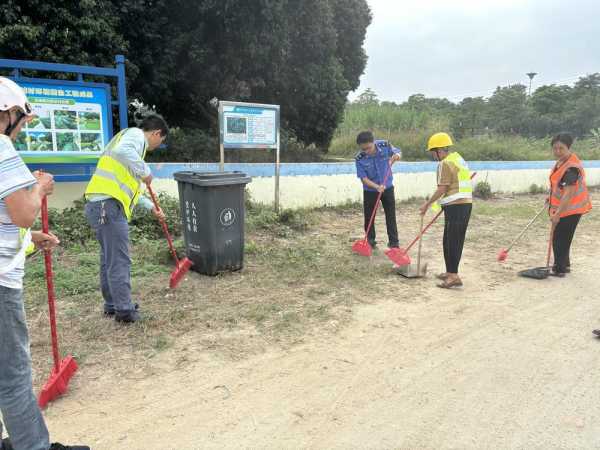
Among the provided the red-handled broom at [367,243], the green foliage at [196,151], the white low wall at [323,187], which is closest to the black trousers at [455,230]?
the red-handled broom at [367,243]

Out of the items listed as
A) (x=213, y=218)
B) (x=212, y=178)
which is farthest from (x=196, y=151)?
(x=213, y=218)

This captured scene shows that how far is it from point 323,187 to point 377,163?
3.10 m

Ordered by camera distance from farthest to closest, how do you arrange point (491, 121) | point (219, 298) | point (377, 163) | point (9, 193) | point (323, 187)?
point (491, 121), point (323, 187), point (377, 163), point (219, 298), point (9, 193)

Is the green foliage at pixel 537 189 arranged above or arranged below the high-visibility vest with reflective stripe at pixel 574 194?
below

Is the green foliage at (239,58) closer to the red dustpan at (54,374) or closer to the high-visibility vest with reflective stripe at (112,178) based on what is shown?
the high-visibility vest with reflective stripe at (112,178)

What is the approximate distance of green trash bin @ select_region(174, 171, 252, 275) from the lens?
4.55m

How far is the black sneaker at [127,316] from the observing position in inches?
137

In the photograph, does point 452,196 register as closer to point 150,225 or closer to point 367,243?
point 367,243

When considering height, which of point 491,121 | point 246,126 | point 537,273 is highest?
point 491,121

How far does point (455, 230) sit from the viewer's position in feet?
15.3

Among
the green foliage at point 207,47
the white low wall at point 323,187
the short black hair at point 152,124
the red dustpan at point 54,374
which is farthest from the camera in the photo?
the green foliage at point 207,47

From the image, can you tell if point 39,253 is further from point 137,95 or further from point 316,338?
point 137,95

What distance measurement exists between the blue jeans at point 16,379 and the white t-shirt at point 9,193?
0.19 feet

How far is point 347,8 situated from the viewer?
12.1 meters
